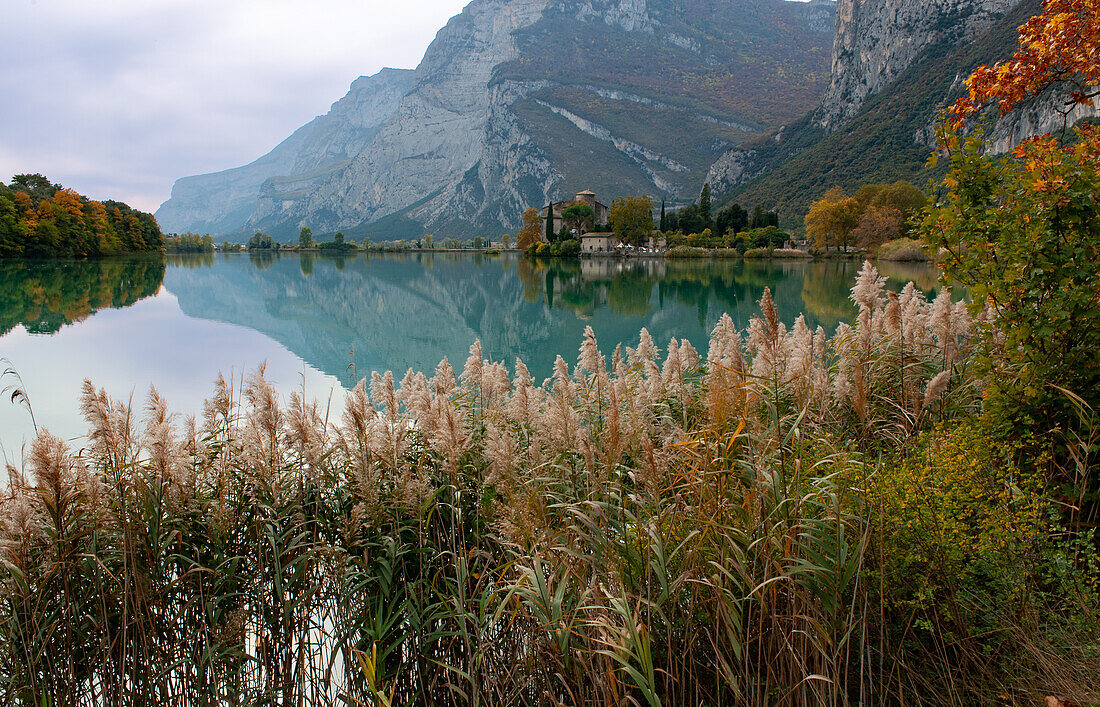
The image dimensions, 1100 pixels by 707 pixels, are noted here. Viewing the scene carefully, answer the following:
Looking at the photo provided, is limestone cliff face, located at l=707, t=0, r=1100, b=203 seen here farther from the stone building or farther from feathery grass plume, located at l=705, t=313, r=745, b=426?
feathery grass plume, located at l=705, t=313, r=745, b=426

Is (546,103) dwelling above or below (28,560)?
above

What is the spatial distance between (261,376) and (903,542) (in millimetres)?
3004

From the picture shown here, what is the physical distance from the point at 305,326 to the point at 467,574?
19.0 m

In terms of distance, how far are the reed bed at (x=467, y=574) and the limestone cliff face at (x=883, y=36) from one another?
12098 centimetres

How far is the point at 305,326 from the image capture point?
19.6 metres

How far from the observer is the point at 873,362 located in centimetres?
411

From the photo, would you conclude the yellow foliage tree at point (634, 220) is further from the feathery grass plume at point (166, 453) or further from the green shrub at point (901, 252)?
the feathery grass plume at point (166, 453)

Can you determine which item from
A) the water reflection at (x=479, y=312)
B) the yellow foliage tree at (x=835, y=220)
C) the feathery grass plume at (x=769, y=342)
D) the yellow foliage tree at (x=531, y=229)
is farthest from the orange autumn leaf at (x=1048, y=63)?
the yellow foliage tree at (x=531, y=229)

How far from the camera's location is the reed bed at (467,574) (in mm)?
2010

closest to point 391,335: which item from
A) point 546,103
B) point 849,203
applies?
point 849,203

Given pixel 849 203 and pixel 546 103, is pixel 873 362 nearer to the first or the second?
pixel 849 203

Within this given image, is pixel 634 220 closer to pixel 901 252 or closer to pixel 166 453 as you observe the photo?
pixel 901 252

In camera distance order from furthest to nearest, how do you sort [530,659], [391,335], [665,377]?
[391,335], [665,377], [530,659]

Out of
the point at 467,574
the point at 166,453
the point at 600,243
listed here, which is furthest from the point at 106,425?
the point at 600,243
